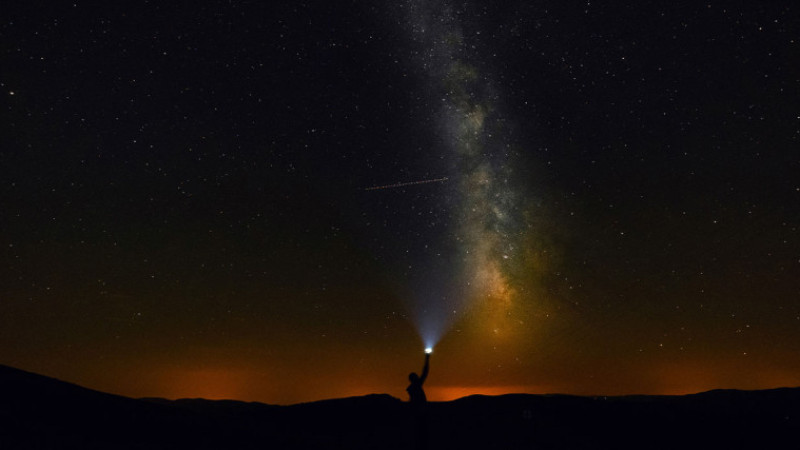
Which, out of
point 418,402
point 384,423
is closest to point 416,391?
point 418,402

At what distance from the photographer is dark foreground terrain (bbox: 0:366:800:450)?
13.5 m

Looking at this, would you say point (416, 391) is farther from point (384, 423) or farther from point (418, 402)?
point (384, 423)

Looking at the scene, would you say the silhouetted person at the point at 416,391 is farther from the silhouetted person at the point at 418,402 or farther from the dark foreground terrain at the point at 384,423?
the dark foreground terrain at the point at 384,423

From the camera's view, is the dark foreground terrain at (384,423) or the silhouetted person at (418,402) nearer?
the silhouetted person at (418,402)

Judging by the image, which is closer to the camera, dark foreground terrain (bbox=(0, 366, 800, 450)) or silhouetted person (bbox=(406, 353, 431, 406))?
silhouetted person (bbox=(406, 353, 431, 406))

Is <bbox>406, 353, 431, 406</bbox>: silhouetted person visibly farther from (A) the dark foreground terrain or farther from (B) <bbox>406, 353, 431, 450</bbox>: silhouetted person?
(A) the dark foreground terrain

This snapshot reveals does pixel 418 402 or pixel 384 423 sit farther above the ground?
pixel 384 423

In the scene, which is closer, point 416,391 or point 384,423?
point 416,391

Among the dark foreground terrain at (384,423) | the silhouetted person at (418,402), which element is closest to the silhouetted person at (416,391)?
the silhouetted person at (418,402)

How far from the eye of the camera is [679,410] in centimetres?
3064

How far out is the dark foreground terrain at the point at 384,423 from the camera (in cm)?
1346

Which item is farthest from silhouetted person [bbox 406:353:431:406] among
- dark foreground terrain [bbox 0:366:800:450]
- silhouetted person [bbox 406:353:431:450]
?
dark foreground terrain [bbox 0:366:800:450]

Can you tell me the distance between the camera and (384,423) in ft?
91.1

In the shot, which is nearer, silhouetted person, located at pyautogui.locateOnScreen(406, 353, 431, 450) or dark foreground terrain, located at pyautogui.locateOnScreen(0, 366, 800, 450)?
silhouetted person, located at pyautogui.locateOnScreen(406, 353, 431, 450)
